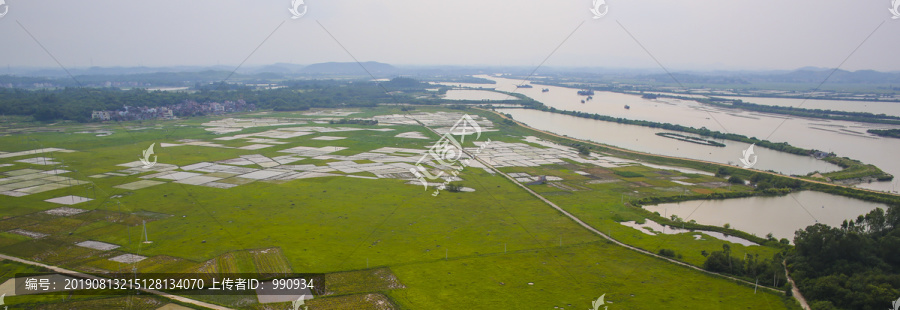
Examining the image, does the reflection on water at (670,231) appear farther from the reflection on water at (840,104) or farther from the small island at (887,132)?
the reflection on water at (840,104)

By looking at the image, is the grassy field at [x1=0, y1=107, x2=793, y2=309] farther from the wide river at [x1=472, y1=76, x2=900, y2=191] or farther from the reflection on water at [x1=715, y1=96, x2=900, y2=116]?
the reflection on water at [x1=715, y1=96, x2=900, y2=116]

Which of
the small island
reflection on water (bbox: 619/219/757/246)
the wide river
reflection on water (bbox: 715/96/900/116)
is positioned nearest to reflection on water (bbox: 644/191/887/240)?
reflection on water (bbox: 619/219/757/246)

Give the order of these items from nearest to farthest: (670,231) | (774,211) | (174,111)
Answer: (670,231), (774,211), (174,111)

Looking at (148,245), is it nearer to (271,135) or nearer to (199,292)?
Answer: (199,292)

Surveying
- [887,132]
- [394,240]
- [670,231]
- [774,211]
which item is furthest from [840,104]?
[394,240]

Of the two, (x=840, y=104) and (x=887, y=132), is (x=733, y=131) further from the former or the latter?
(x=840, y=104)

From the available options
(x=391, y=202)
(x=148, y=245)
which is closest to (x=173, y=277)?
(x=148, y=245)

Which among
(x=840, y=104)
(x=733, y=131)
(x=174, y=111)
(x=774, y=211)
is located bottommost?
(x=774, y=211)

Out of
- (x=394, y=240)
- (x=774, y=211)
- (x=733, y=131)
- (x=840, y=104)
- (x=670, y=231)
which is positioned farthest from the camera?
→ (x=840, y=104)

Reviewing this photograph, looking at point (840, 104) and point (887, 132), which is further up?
point (840, 104)
